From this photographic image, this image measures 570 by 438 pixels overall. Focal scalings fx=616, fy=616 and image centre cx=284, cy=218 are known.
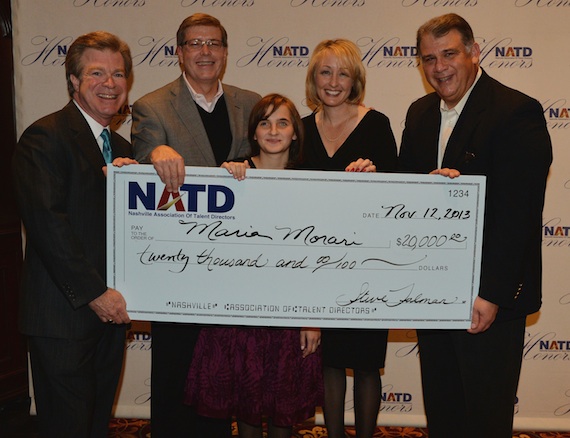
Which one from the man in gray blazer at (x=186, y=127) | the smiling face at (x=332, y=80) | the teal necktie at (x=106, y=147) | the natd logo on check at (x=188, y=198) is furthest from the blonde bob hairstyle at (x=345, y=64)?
the teal necktie at (x=106, y=147)

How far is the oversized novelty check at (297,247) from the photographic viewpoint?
2.20 meters

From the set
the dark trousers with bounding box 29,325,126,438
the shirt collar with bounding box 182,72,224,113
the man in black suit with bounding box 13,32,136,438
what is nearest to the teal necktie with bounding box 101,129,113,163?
the man in black suit with bounding box 13,32,136,438

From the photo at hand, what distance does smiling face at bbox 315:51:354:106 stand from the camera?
2592mm

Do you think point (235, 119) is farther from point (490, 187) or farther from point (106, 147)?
point (490, 187)

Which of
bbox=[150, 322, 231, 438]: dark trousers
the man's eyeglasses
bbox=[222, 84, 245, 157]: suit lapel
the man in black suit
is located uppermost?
the man's eyeglasses

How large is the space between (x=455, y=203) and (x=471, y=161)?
166 millimetres

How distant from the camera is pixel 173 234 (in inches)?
87.7

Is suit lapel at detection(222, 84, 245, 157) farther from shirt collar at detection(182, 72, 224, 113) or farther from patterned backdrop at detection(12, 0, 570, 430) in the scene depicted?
patterned backdrop at detection(12, 0, 570, 430)

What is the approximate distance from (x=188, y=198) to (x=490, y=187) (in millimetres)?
1081

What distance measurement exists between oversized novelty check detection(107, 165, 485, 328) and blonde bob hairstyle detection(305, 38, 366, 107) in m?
0.61

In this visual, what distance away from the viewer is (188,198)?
7.24ft

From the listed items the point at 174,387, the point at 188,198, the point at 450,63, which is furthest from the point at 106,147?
the point at 450,63

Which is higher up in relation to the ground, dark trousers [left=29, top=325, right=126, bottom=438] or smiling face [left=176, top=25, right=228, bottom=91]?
smiling face [left=176, top=25, right=228, bottom=91]

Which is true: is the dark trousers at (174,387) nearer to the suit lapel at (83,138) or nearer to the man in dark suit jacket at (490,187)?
the suit lapel at (83,138)
